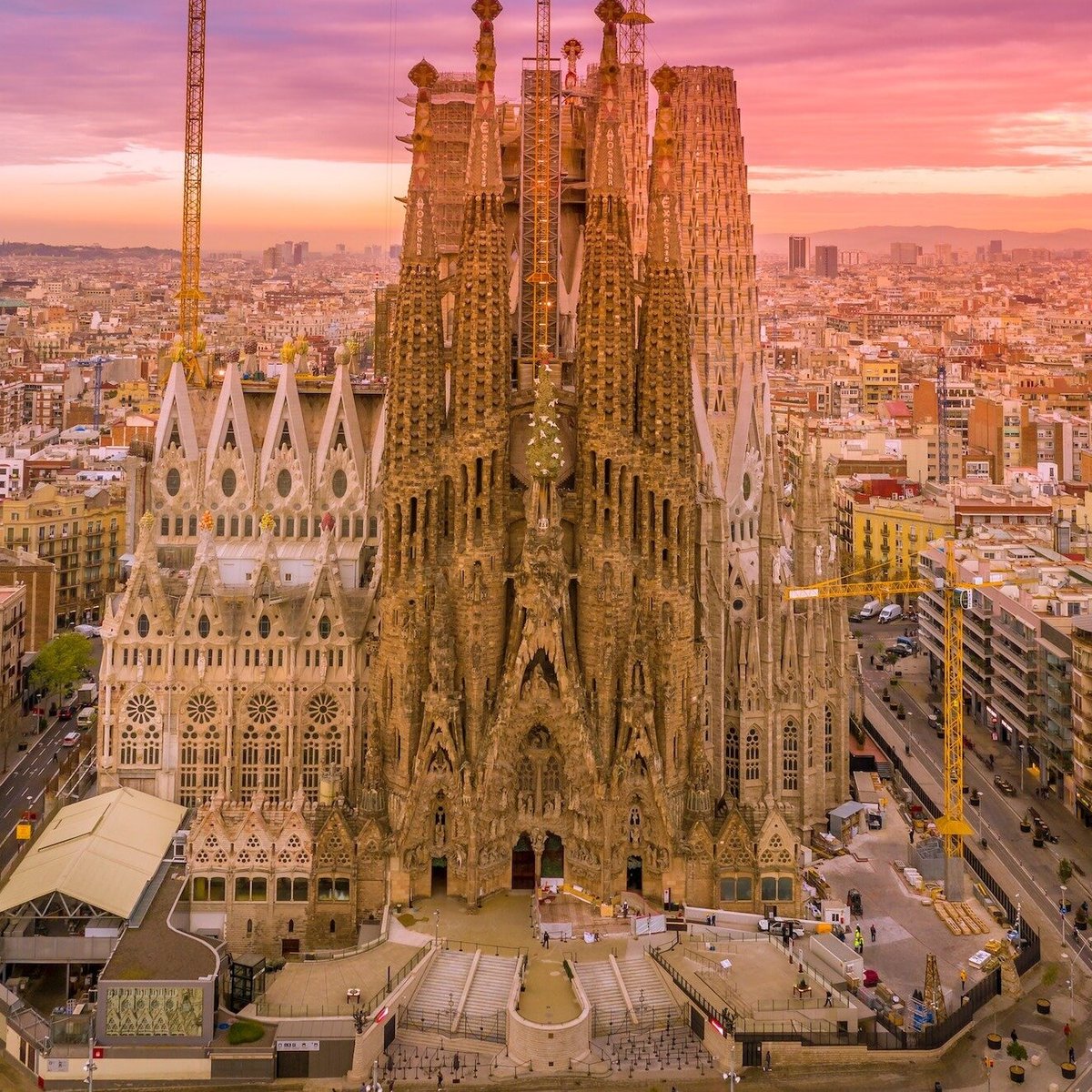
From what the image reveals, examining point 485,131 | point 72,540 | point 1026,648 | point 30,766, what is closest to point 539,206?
point 485,131

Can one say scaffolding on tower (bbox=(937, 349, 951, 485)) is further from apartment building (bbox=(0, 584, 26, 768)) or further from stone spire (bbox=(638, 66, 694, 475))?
apartment building (bbox=(0, 584, 26, 768))

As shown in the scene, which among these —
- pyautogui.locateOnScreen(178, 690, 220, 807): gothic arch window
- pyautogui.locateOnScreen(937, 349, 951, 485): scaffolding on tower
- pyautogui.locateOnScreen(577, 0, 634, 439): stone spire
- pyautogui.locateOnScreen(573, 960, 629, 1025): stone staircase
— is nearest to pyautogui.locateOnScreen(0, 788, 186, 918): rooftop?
pyautogui.locateOnScreen(178, 690, 220, 807): gothic arch window

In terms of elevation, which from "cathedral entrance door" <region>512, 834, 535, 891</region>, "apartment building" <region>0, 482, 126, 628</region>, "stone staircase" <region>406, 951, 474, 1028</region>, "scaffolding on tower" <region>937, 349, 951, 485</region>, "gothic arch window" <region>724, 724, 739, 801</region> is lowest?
"stone staircase" <region>406, 951, 474, 1028</region>

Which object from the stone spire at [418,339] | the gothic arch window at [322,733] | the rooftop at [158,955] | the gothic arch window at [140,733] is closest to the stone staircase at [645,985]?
the rooftop at [158,955]

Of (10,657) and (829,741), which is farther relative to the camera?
(10,657)

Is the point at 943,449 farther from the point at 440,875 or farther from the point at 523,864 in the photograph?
the point at 440,875

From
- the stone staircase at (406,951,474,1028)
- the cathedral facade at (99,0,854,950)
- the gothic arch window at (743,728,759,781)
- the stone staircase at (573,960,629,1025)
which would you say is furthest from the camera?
the gothic arch window at (743,728,759,781)
